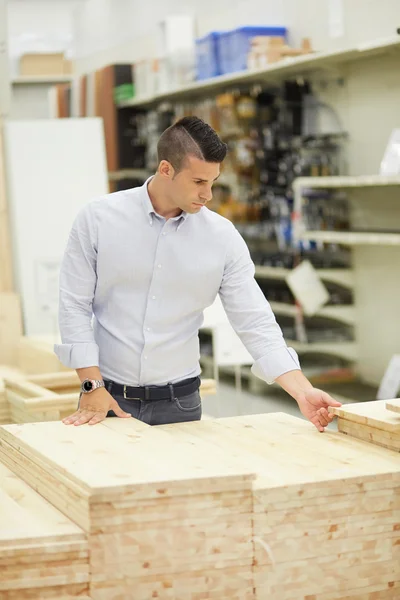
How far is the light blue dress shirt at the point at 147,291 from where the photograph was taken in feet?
10.0

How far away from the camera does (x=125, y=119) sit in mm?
10312

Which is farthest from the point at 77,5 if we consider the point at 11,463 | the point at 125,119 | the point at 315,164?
the point at 11,463

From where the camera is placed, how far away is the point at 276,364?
309 cm

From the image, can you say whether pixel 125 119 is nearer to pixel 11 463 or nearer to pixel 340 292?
pixel 340 292

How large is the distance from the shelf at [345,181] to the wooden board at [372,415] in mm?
3318

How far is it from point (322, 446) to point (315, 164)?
4849 mm

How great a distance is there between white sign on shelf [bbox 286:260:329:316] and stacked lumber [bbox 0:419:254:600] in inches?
201

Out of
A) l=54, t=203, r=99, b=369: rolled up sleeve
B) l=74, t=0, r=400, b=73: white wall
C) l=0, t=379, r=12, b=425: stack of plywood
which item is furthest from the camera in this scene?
l=74, t=0, r=400, b=73: white wall

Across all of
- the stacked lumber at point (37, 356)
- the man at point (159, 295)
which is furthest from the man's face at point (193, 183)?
the stacked lumber at point (37, 356)

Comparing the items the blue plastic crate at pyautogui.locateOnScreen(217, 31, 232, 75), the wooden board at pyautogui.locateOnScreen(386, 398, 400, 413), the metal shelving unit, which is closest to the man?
the wooden board at pyautogui.locateOnScreen(386, 398, 400, 413)

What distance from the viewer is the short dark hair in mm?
2914

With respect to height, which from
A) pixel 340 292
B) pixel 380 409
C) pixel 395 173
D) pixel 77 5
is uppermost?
pixel 77 5

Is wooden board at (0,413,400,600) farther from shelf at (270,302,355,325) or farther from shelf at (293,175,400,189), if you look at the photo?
shelf at (270,302,355,325)

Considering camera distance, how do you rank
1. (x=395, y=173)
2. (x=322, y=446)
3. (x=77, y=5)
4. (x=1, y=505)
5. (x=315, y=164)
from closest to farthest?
(x=1, y=505)
(x=322, y=446)
(x=395, y=173)
(x=315, y=164)
(x=77, y=5)
